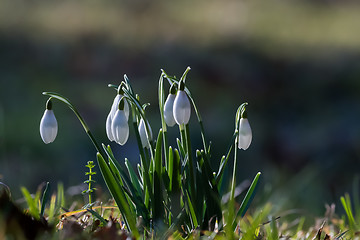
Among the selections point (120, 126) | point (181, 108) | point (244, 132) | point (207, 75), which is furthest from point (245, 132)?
point (207, 75)

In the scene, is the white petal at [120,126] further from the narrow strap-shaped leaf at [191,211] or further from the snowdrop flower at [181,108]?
the narrow strap-shaped leaf at [191,211]

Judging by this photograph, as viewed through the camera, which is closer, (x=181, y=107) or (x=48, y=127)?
(x=181, y=107)

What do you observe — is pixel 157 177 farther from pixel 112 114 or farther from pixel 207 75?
pixel 207 75

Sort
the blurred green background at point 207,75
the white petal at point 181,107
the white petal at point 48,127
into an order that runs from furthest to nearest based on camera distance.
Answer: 1. the blurred green background at point 207,75
2. the white petal at point 48,127
3. the white petal at point 181,107

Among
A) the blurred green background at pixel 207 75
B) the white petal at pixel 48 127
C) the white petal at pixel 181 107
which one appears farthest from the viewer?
the blurred green background at pixel 207 75

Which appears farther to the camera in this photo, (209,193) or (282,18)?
(282,18)

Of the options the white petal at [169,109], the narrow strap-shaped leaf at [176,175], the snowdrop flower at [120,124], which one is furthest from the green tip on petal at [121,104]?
the narrow strap-shaped leaf at [176,175]

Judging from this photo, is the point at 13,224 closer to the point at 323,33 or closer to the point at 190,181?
the point at 190,181

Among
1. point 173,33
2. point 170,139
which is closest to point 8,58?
point 173,33
